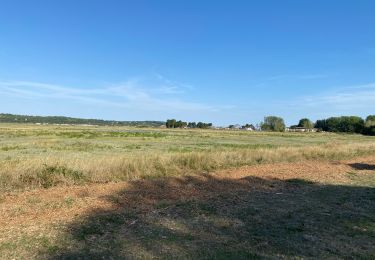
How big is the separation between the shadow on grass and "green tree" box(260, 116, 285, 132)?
167 metres

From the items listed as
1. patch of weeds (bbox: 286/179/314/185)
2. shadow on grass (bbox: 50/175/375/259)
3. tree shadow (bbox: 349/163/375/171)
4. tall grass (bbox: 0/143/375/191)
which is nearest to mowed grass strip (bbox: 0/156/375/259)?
shadow on grass (bbox: 50/175/375/259)

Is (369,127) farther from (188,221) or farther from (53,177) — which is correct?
(188,221)

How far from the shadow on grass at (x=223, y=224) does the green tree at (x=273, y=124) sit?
166550 millimetres

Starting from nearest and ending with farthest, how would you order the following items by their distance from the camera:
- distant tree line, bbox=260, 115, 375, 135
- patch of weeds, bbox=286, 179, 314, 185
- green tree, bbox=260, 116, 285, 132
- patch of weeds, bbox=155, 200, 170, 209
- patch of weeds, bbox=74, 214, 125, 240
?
patch of weeds, bbox=74, 214, 125, 240 → patch of weeds, bbox=155, 200, 170, 209 → patch of weeds, bbox=286, 179, 314, 185 → distant tree line, bbox=260, 115, 375, 135 → green tree, bbox=260, 116, 285, 132

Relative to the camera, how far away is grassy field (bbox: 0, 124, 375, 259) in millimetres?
7000

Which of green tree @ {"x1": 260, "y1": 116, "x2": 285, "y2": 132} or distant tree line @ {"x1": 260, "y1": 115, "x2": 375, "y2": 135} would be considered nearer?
distant tree line @ {"x1": 260, "y1": 115, "x2": 375, "y2": 135}

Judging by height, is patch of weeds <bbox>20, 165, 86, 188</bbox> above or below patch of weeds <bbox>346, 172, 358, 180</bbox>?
above

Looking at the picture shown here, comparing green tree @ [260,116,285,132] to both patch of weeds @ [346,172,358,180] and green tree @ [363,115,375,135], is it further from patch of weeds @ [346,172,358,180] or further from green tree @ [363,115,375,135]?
patch of weeds @ [346,172,358,180]

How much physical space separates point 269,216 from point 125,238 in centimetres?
374

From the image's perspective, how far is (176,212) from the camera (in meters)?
9.67

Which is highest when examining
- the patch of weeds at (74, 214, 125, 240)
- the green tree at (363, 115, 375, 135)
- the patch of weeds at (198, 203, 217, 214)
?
the green tree at (363, 115, 375, 135)

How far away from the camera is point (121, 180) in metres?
14.0

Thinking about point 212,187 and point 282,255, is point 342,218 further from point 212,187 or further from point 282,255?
point 212,187

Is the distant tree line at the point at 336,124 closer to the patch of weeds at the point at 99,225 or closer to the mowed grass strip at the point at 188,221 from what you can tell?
the mowed grass strip at the point at 188,221
